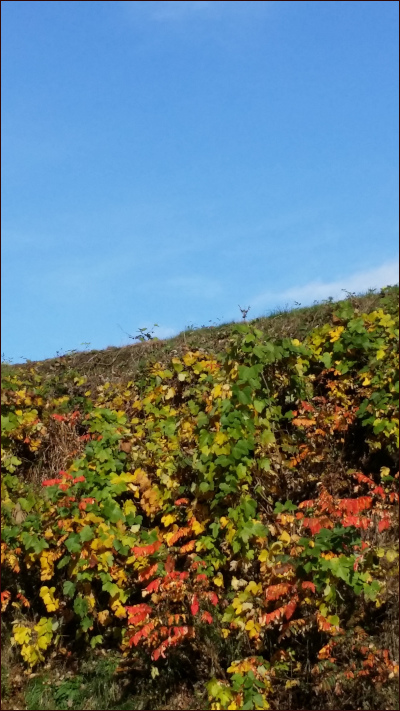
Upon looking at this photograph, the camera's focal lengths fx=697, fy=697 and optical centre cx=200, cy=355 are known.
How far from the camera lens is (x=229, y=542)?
617 cm

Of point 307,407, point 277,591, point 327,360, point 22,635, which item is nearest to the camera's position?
point 277,591

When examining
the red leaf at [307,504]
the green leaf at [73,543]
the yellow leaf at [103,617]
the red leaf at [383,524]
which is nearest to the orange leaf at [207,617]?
the yellow leaf at [103,617]

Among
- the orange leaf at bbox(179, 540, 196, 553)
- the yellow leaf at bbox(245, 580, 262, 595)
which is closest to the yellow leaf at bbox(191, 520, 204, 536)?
the orange leaf at bbox(179, 540, 196, 553)

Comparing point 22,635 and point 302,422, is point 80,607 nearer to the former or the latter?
point 22,635

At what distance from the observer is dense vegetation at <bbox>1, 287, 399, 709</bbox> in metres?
5.50

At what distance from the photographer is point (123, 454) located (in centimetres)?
725

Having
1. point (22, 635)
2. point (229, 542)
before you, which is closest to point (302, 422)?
point (229, 542)

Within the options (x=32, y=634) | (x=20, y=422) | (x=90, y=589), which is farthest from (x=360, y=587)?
(x=20, y=422)

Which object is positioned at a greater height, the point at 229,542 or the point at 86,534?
the point at 86,534

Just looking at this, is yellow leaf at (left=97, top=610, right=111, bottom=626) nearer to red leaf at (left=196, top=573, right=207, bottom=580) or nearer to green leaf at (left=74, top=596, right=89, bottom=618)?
green leaf at (left=74, top=596, right=89, bottom=618)

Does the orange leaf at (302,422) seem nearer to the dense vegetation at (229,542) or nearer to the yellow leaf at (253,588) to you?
the dense vegetation at (229,542)

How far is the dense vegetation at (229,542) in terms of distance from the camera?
5.50 metres

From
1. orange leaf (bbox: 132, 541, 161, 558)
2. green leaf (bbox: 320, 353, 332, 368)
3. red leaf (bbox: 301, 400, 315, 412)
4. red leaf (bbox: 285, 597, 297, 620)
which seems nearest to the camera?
red leaf (bbox: 285, 597, 297, 620)

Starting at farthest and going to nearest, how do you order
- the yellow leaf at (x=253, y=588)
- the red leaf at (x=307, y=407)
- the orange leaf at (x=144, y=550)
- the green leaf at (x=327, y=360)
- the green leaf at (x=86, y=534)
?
the green leaf at (x=327, y=360), the red leaf at (x=307, y=407), the green leaf at (x=86, y=534), the orange leaf at (x=144, y=550), the yellow leaf at (x=253, y=588)
